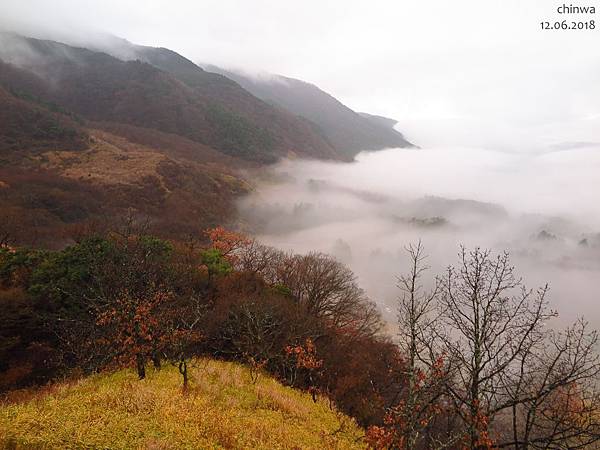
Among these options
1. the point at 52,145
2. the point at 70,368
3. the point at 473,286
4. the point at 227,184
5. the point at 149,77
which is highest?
the point at 149,77

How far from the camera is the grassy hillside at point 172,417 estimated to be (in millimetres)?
8469

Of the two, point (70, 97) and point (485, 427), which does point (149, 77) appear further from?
point (485, 427)

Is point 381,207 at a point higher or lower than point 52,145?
lower

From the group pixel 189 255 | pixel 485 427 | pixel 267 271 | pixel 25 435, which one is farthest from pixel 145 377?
pixel 267 271

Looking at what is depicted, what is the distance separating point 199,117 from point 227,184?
259 ft

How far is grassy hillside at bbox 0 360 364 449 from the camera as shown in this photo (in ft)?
27.8

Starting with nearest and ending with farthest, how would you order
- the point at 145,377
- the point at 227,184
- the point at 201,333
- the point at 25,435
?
the point at 25,435 < the point at 145,377 < the point at 201,333 < the point at 227,184

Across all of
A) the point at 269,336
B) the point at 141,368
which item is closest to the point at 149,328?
the point at 141,368

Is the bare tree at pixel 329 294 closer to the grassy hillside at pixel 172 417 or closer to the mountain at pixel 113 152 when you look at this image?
the grassy hillside at pixel 172 417

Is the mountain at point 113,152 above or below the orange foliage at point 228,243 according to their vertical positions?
above

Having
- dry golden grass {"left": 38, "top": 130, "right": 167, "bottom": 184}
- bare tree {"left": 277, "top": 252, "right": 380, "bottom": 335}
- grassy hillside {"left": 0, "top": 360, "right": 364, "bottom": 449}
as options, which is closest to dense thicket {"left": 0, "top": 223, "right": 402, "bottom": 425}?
grassy hillside {"left": 0, "top": 360, "right": 364, "bottom": 449}

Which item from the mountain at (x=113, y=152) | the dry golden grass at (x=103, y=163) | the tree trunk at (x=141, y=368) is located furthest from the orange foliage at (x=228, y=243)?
the dry golden grass at (x=103, y=163)

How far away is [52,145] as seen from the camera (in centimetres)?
9200

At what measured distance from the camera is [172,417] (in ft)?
33.3
